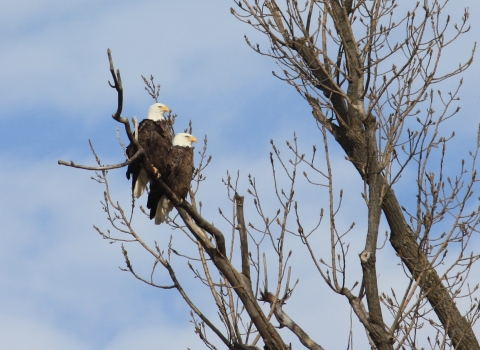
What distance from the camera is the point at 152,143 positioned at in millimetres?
5758

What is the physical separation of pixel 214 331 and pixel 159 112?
7.05ft

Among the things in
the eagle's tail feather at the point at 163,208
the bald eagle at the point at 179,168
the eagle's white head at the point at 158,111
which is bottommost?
the eagle's tail feather at the point at 163,208

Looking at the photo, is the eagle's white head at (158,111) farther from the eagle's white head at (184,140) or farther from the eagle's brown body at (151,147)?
the eagle's white head at (184,140)

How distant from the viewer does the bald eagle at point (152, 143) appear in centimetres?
572

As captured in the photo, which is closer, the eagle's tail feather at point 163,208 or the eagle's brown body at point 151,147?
the eagle's brown body at point 151,147

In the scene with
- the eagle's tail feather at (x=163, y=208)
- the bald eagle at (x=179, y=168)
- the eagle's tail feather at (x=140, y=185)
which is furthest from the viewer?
the eagle's tail feather at (x=140, y=185)

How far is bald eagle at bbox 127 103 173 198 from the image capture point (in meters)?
5.72

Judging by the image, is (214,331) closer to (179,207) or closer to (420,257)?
(179,207)

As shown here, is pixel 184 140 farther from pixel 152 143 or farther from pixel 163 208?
pixel 163 208

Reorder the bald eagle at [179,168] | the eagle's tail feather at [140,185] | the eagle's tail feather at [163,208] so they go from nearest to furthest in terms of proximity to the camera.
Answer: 1. the bald eagle at [179,168]
2. the eagle's tail feather at [163,208]
3. the eagle's tail feather at [140,185]

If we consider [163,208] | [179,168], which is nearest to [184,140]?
[179,168]

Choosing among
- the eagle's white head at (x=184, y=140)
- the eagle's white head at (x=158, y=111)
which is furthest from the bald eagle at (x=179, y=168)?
the eagle's white head at (x=158, y=111)

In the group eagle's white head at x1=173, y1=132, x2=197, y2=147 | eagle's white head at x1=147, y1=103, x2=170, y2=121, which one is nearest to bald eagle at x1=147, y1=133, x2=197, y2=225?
eagle's white head at x1=173, y1=132, x2=197, y2=147

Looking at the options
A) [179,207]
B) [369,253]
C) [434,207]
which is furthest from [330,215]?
[179,207]
